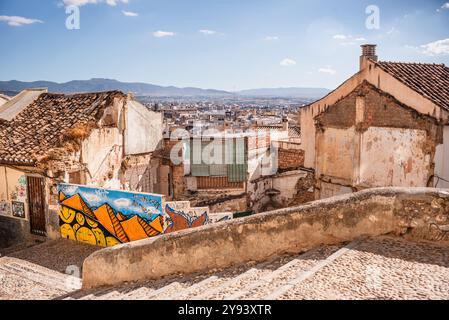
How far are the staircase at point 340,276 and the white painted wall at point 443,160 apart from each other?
30.2 ft

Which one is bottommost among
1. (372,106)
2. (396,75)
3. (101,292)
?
(101,292)

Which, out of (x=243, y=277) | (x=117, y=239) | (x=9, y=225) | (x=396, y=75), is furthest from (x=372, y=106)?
(x=9, y=225)

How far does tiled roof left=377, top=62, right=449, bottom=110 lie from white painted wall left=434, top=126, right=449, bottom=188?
3.38ft

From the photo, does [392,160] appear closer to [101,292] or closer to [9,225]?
[101,292]

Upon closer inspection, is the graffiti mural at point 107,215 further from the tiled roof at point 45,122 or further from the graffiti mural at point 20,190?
the tiled roof at point 45,122

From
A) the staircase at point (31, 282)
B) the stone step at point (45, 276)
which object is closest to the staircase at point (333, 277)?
the staircase at point (31, 282)

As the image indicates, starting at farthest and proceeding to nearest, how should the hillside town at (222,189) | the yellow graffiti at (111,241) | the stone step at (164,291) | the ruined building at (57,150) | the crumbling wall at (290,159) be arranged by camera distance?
1. the crumbling wall at (290,159)
2. the ruined building at (57,150)
3. the yellow graffiti at (111,241)
4. the hillside town at (222,189)
5. the stone step at (164,291)

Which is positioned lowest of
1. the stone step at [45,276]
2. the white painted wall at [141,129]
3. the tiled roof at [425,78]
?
the stone step at [45,276]

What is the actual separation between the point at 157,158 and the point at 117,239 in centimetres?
867

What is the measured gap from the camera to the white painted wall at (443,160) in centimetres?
1344

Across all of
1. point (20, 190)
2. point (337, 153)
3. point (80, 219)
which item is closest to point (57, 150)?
point (20, 190)

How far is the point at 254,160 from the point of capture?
24750 millimetres

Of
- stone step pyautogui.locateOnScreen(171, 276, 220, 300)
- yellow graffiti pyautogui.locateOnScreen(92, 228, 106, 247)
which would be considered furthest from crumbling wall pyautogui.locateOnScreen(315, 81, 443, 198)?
stone step pyautogui.locateOnScreen(171, 276, 220, 300)

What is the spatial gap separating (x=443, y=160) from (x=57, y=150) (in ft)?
43.2
